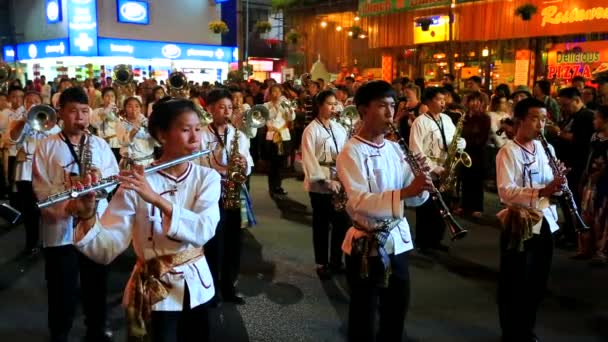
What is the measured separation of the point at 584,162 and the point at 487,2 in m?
8.20

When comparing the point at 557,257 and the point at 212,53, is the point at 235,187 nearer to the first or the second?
the point at 557,257

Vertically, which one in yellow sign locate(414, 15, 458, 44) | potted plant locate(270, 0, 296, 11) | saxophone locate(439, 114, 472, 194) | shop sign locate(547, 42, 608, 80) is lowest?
saxophone locate(439, 114, 472, 194)

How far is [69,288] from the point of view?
3.84 m

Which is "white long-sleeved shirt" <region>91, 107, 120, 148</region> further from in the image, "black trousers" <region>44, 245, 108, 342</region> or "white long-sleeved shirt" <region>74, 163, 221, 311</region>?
"white long-sleeved shirt" <region>74, 163, 221, 311</region>

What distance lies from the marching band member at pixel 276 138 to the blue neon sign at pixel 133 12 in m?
15.8

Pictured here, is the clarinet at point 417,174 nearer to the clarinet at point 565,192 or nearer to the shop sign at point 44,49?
the clarinet at point 565,192

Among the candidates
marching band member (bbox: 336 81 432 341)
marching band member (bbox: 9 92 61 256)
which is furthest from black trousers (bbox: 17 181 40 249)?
marching band member (bbox: 336 81 432 341)

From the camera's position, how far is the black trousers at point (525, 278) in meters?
3.84

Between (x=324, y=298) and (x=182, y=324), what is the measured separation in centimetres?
258

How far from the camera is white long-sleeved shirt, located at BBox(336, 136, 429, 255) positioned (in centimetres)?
297

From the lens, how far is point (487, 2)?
45.4 ft

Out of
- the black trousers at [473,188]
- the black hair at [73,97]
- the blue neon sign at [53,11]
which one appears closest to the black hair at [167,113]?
the black hair at [73,97]

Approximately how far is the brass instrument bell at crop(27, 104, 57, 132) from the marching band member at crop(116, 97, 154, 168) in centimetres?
162

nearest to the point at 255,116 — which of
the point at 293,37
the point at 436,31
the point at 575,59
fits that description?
the point at 575,59
